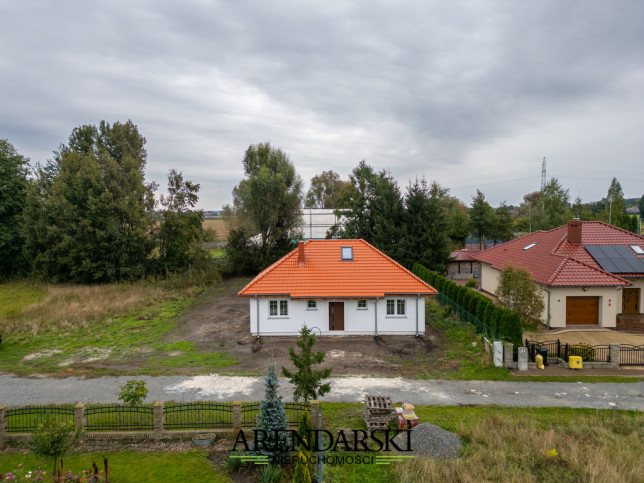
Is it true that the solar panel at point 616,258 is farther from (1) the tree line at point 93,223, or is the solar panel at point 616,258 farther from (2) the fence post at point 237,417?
(1) the tree line at point 93,223

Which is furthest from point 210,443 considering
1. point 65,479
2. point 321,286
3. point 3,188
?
point 3,188

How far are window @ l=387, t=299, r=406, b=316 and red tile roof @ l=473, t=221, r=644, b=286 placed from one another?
21.6ft

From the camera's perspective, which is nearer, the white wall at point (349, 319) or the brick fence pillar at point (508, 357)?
the brick fence pillar at point (508, 357)

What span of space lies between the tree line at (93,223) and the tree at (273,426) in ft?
97.9

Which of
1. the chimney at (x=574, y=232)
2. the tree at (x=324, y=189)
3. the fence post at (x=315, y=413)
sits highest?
the tree at (x=324, y=189)

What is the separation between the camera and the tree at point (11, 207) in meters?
37.7

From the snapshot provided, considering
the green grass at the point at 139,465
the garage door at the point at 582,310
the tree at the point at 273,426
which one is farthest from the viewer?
the garage door at the point at 582,310

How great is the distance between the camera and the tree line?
111ft

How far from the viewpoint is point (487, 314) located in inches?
744

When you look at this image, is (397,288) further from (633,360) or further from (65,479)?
(65,479)

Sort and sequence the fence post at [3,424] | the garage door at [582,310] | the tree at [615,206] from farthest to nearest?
1. the tree at [615,206]
2. the garage door at [582,310]
3. the fence post at [3,424]

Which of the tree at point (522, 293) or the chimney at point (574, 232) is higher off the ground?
the chimney at point (574, 232)

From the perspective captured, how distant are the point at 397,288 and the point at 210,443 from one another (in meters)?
12.8

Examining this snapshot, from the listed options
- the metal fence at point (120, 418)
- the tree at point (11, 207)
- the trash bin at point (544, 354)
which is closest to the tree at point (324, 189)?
the tree at point (11, 207)
